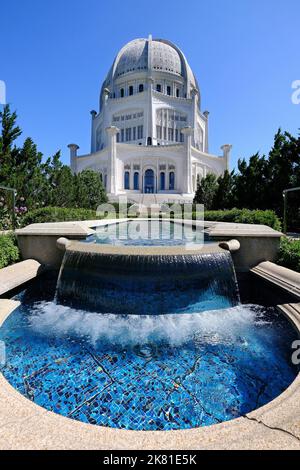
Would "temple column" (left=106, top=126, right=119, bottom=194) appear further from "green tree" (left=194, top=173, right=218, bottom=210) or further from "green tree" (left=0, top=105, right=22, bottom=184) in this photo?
"green tree" (left=0, top=105, right=22, bottom=184)

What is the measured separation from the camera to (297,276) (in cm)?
521

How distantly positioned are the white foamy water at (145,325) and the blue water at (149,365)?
16mm

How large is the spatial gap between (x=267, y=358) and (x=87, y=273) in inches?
141

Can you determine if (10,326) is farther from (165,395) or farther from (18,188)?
(18,188)

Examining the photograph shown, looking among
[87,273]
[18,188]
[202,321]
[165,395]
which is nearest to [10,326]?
[87,273]

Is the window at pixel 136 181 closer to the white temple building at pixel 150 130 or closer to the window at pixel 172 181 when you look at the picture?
the white temple building at pixel 150 130

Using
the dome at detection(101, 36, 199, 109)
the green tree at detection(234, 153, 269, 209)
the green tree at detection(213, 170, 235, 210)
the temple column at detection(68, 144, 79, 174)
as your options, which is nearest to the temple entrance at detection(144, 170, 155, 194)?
the temple column at detection(68, 144, 79, 174)

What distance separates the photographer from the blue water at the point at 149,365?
2617mm

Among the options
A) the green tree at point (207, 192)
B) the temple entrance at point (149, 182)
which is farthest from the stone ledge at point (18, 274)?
the temple entrance at point (149, 182)

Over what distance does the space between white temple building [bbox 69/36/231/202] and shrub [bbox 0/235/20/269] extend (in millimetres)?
32584

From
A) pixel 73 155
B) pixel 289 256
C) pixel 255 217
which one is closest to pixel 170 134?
pixel 73 155

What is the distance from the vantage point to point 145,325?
4.43 meters

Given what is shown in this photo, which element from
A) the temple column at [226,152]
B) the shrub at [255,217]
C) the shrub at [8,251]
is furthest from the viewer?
the temple column at [226,152]

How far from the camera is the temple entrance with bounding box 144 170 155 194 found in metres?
46.5
